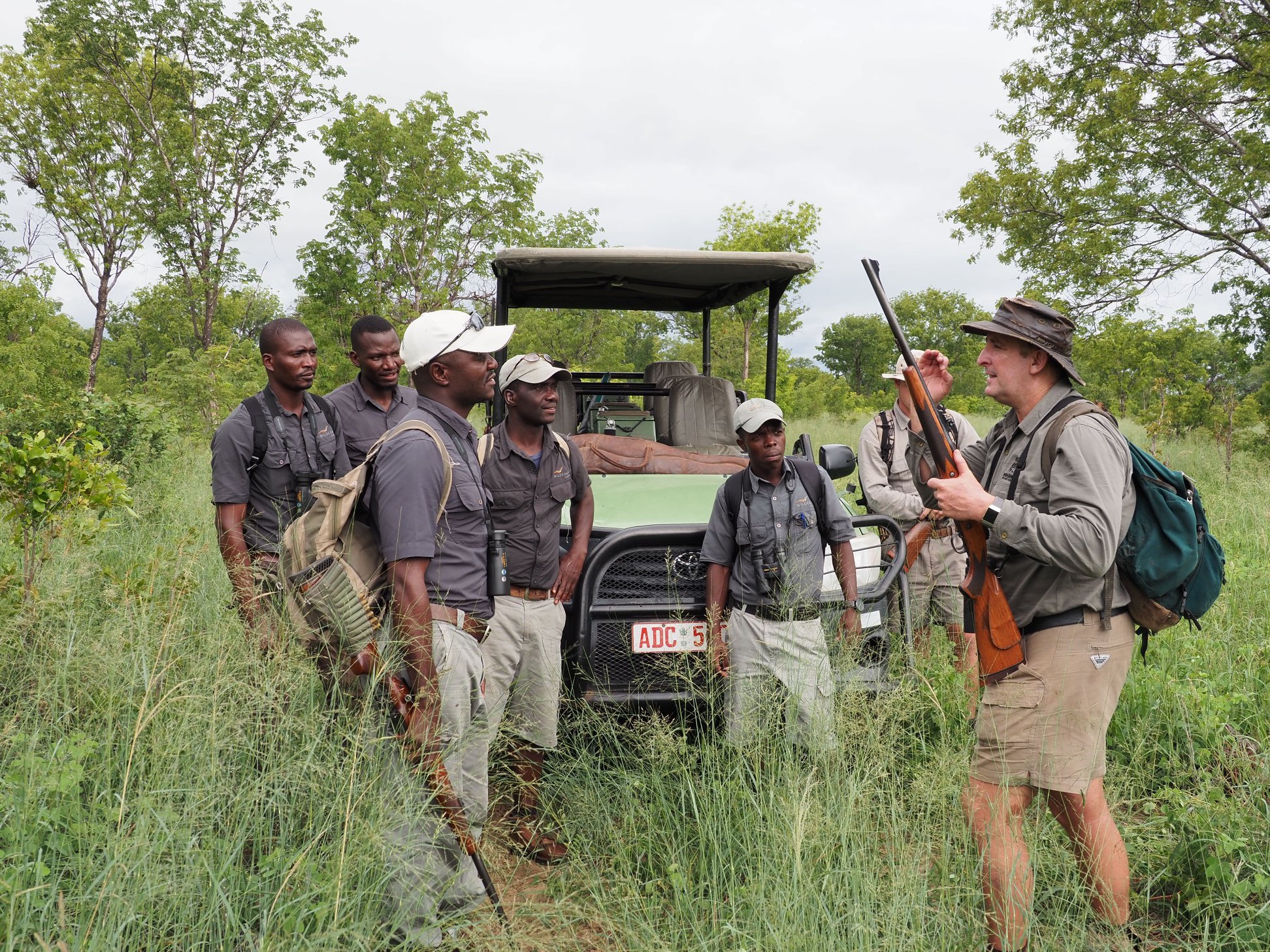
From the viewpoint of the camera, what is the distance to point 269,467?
4.04m

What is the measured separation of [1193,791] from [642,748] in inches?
91.2

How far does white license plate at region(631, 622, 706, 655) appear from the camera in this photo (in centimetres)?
402

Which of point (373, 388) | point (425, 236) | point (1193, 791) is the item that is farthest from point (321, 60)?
point (1193, 791)

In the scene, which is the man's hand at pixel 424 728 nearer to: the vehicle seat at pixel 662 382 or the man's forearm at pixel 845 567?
the man's forearm at pixel 845 567

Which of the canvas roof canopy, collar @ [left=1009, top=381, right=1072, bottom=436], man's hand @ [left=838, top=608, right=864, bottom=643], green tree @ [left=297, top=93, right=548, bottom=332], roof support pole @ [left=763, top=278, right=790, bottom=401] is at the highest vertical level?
green tree @ [left=297, top=93, right=548, bottom=332]

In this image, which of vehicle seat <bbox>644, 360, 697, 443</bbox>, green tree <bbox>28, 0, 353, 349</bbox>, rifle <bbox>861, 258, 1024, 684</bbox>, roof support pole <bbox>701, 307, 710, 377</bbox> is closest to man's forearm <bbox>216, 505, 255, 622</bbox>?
rifle <bbox>861, 258, 1024, 684</bbox>

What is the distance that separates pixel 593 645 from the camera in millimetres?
4047

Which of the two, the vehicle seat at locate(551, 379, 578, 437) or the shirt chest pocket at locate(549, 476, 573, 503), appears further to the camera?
the vehicle seat at locate(551, 379, 578, 437)

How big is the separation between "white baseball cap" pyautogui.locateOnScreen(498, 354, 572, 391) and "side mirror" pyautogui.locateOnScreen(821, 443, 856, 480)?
149 centimetres

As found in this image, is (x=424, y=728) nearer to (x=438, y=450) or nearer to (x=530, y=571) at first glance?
(x=438, y=450)

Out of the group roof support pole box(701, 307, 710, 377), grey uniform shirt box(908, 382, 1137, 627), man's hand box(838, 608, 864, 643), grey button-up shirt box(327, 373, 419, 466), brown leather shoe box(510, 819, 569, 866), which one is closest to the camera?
grey uniform shirt box(908, 382, 1137, 627)

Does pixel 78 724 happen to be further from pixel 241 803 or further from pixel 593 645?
pixel 593 645

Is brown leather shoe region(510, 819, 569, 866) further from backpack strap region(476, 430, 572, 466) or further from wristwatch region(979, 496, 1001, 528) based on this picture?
wristwatch region(979, 496, 1001, 528)

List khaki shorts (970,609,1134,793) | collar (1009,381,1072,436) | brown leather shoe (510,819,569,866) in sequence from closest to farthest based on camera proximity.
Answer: khaki shorts (970,609,1134,793) < collar (1009,381,1072,436) < brown leather shoe (510,819,569,866)
